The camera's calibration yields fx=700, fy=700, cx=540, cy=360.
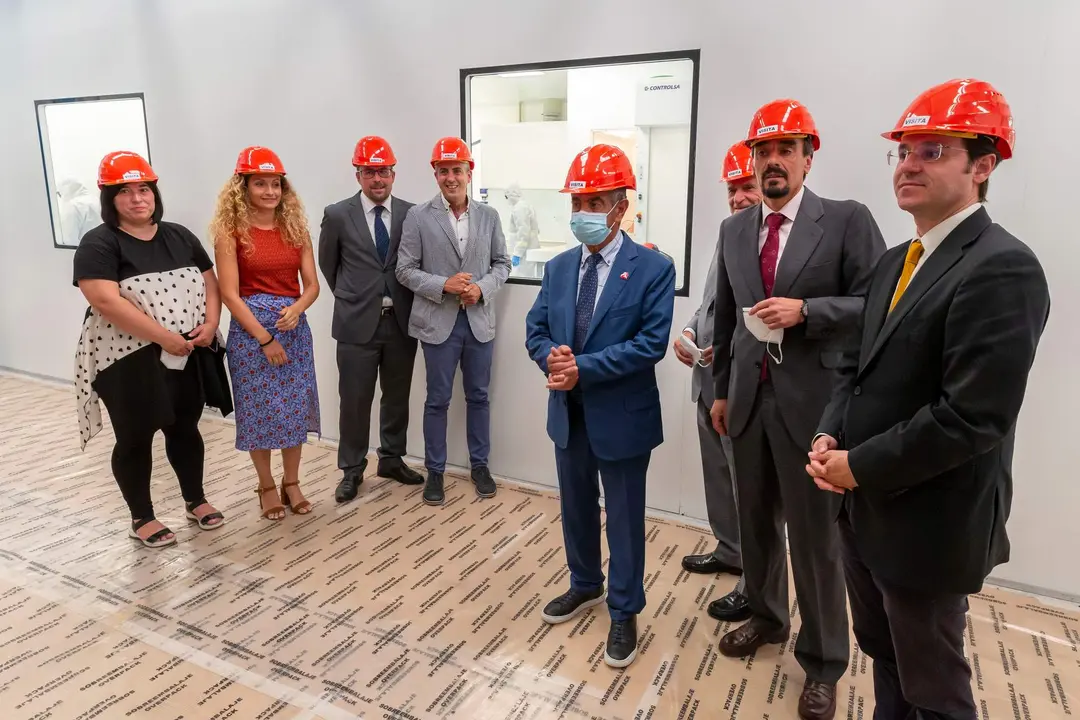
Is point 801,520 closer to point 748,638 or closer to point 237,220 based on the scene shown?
point 748,638

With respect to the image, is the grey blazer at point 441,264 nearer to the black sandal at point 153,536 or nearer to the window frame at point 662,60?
the window frame at point 662,60

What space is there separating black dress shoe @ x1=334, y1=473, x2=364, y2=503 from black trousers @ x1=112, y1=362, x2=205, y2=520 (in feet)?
2.38

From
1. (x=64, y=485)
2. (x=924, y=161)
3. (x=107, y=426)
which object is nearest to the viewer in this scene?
(x=924, y=161)

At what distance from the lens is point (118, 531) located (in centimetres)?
336

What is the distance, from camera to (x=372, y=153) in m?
3.60

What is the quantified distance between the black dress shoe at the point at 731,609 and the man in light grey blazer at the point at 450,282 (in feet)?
4.93

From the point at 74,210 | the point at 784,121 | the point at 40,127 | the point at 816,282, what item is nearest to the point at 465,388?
the point at 816,282

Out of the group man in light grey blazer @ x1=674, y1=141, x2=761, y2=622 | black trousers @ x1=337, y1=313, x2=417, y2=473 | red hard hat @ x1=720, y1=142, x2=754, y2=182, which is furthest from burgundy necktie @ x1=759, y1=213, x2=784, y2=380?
black trousers @ x1=337, y1=313, x2=417, y2=473

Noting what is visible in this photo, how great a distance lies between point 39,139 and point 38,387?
6.65 feet

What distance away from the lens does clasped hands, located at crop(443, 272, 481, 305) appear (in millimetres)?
3508

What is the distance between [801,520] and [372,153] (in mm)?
2718

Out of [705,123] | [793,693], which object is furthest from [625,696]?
[705,123]

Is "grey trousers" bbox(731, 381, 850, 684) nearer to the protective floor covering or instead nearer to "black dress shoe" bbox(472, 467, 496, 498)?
the protective floor covering

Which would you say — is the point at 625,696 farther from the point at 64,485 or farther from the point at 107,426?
the point at 107,426
